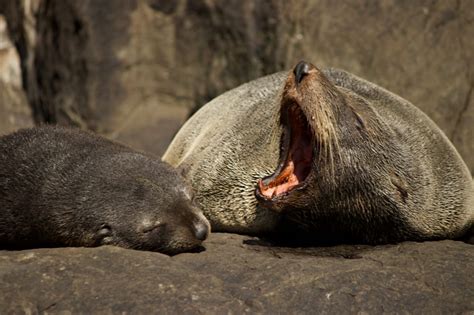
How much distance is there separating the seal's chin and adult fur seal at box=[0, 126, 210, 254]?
552 millimetres

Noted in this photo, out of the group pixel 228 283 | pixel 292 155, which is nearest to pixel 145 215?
pixel 228 283

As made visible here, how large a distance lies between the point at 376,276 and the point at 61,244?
6.93ft

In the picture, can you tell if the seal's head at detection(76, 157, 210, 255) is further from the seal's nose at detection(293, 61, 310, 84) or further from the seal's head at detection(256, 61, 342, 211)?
the seal's nose at detection(293, 61, 310, 84)

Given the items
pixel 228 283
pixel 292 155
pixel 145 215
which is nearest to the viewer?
pixel 228 283

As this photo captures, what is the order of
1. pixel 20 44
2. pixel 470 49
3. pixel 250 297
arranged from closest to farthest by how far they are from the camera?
pixel 250 297 < pixel 470 49 < pixel 20 44

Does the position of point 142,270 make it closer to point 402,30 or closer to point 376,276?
point 376,276

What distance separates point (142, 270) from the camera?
5113mm

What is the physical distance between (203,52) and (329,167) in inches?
200

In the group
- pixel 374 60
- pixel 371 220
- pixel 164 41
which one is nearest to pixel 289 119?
pixel 371 220

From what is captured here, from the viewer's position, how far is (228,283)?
508 cm

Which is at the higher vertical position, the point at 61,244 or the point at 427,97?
the point at 427,97

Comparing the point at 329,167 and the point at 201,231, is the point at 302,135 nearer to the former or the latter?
the point at 329,167

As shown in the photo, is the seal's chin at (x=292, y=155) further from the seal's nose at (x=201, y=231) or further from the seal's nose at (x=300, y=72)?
the seal's nose at (x=201, y=231)

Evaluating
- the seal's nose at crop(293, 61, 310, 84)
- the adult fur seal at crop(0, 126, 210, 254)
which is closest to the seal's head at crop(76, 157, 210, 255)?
the adult fur seal at crop(0, 126, 210, 254)
